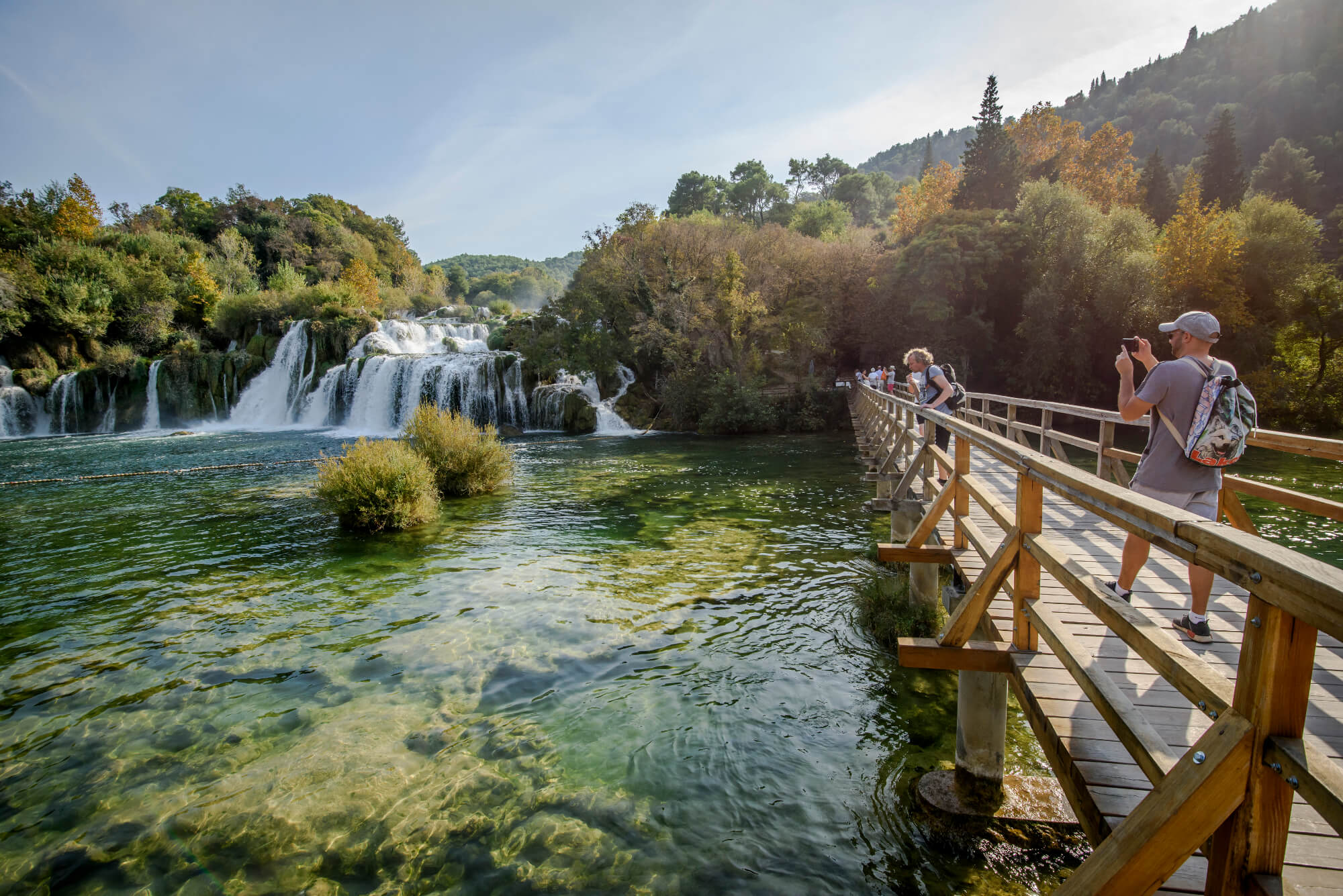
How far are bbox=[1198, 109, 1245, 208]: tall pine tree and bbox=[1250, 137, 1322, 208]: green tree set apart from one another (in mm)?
9768

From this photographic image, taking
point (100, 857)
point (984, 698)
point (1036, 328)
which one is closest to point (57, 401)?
point (100, 857)

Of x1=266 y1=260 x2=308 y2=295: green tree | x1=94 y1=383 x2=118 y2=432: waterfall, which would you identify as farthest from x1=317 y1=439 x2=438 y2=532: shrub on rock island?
x1=266 y1=260 x2=308 y2=295: green tree

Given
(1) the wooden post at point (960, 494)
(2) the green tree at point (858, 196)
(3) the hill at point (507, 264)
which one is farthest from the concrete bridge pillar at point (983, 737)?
(3) the hill at point (507, 264)

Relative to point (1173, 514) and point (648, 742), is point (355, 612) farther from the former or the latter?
point (1173, 514)

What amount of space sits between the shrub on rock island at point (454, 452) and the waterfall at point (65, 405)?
28.5m

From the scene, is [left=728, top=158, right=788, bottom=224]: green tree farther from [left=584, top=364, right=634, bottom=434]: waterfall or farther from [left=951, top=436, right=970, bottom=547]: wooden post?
[left=951, top=436, right=970, bottom=547]: wooden post

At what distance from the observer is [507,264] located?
13688 cm

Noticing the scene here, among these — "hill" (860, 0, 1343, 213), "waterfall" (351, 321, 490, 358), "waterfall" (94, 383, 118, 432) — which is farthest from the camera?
"hill" (860, 0, 1343, 213)

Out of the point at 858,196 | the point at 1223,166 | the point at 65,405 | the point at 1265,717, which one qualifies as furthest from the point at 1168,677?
the point at 858,196

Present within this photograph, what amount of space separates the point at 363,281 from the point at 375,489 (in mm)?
48080

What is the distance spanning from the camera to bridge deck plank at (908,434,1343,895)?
228 cm

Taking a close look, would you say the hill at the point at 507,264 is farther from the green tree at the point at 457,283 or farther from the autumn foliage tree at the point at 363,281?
the autumn foliage tree at the point at 363,281

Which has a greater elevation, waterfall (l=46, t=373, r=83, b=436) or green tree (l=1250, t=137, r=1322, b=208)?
green tree (l=1250, t=137, r=1322, b=208)

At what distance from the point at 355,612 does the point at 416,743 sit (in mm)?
3199
